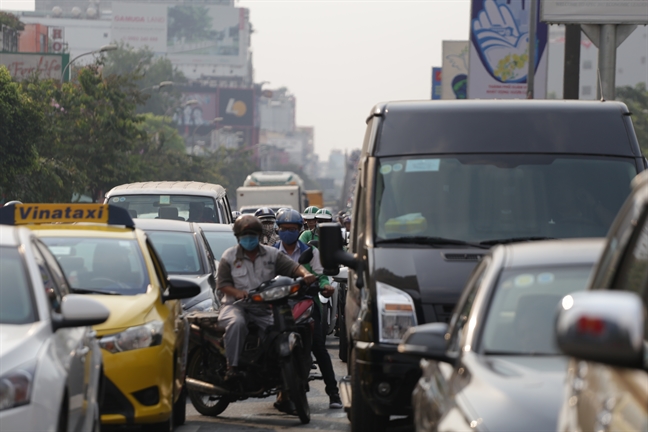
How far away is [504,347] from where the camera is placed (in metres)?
4.80

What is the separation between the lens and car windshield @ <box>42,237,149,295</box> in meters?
8.84

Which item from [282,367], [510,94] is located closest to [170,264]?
[282,367]

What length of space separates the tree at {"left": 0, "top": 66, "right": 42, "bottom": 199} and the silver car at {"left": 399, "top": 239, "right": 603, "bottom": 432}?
3146cm

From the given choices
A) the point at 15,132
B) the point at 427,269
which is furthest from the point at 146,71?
the point at 427,269

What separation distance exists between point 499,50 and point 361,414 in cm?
2886

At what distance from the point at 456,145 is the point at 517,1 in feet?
93.8

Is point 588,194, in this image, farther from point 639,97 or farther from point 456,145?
point 639,97

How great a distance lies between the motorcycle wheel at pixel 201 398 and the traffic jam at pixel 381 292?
15 mm

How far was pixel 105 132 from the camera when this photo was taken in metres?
47.8

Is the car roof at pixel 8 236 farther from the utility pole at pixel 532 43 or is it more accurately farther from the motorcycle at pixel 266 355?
the utility pole at pixel 532 43

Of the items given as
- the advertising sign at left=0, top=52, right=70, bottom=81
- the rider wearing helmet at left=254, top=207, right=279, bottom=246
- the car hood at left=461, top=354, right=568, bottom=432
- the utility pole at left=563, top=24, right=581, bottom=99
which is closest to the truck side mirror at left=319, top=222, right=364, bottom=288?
the car hood at left=461, top=354, right=568, bottom=432

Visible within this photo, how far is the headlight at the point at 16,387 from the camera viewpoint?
5.07 m

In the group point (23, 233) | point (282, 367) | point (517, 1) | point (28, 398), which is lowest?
point (282, 367)

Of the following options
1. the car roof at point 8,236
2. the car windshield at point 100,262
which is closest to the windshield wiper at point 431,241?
the car windshield at point 100,262
